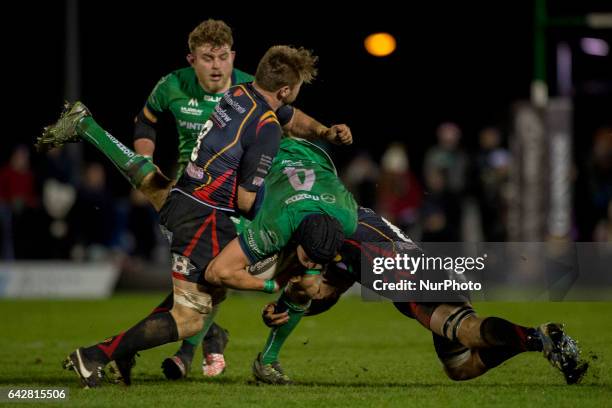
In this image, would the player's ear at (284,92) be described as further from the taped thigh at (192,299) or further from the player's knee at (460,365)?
the player's knee at (460,365)

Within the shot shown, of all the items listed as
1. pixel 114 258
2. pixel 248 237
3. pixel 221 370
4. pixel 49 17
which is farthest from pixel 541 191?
pixel 49 17

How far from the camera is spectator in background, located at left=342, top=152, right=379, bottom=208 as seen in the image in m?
19.4

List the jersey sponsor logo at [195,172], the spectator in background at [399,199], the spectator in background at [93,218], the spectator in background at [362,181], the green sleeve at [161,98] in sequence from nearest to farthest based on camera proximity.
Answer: the jersey sponsor logo at [195,172], the green sleeve at [161,98], the spectator in background at [399,199], the spectator in background at [362,181], the spectator in background at [93,218]

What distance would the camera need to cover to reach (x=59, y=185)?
66.6 ft

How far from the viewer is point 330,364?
1039cm

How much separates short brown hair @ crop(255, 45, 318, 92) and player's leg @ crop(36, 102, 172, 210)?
1.38 m

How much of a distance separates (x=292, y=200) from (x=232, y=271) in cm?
68

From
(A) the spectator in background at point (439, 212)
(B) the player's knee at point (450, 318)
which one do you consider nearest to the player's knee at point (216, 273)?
(B) the player's knee at point (450, 318)

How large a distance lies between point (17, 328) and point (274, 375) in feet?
18.6

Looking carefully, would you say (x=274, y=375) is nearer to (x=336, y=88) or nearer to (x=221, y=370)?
(x=221, y=370)

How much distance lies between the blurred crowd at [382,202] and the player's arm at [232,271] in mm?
8968

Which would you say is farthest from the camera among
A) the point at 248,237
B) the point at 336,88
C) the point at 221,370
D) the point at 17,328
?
the point at 336,88

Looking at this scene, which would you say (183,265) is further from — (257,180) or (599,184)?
(599,184)

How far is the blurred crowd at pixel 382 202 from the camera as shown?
18.0 m
